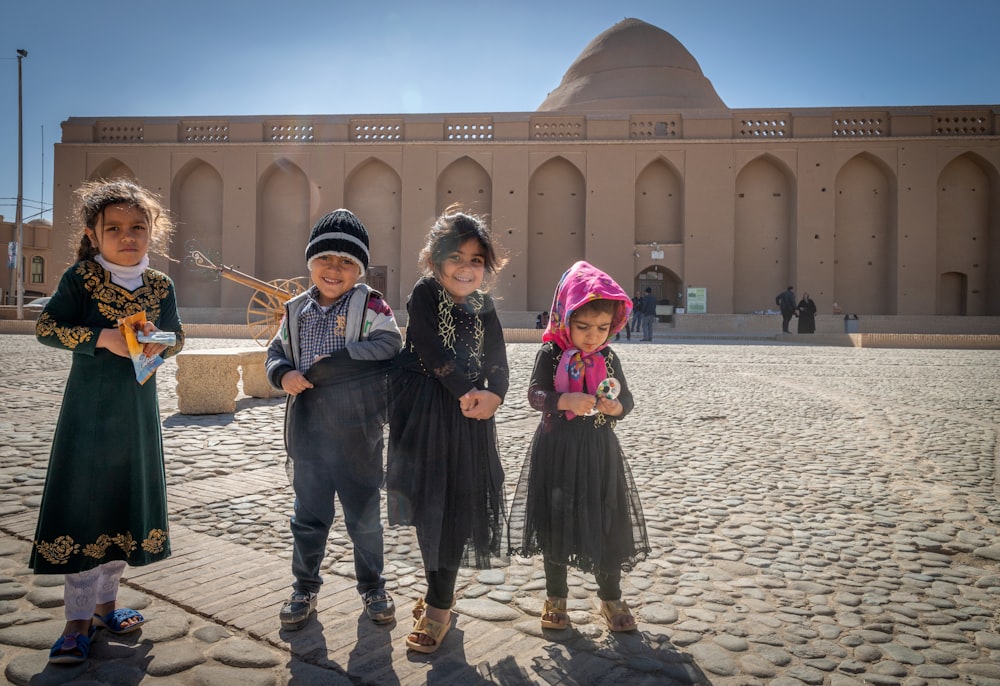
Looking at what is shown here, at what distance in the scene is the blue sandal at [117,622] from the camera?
2094 mm

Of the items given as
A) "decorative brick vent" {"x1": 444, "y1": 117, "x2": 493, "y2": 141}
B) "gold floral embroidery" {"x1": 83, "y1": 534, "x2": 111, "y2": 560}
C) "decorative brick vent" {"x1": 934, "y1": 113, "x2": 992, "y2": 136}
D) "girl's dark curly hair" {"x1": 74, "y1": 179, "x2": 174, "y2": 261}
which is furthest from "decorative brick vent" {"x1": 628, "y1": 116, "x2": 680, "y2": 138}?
"gold floral embroidery" {"x1": 83, "y1": 534, "x2": 111, "y2": 560}

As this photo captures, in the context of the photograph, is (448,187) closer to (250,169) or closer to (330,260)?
(250,169)

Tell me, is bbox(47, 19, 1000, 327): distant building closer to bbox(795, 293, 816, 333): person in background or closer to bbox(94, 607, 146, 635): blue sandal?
bbox(795, 293, 816, 333): person in background

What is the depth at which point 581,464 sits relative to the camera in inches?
90.7

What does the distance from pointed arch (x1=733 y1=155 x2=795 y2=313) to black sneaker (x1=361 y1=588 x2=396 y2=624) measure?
26240 millimetres

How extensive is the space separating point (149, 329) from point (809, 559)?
277cm

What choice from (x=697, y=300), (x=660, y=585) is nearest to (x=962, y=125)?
(x=697, y=300)

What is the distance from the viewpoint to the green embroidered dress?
204 centimetres

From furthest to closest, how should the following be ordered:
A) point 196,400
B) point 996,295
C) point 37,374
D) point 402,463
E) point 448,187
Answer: point 448,187 → point 996,295 → point 37,374 → point 196,400 → point 402,463

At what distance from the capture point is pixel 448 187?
90.5 ft

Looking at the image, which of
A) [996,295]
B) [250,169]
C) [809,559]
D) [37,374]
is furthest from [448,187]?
[809,559]

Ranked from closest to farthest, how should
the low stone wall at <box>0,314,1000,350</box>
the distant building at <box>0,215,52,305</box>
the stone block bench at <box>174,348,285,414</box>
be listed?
the stone block bench at <box>174,348,285,414</box> → the low stone wall at <box>0,314,1000,350</box> → the distant building at <box>0,215,52,305</box>

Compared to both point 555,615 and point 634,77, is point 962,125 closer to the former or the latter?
point 634,77

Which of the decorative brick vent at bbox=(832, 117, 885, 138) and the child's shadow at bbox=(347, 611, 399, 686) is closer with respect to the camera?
the child's shadow at bbox=(347, 611, 399, 686)
